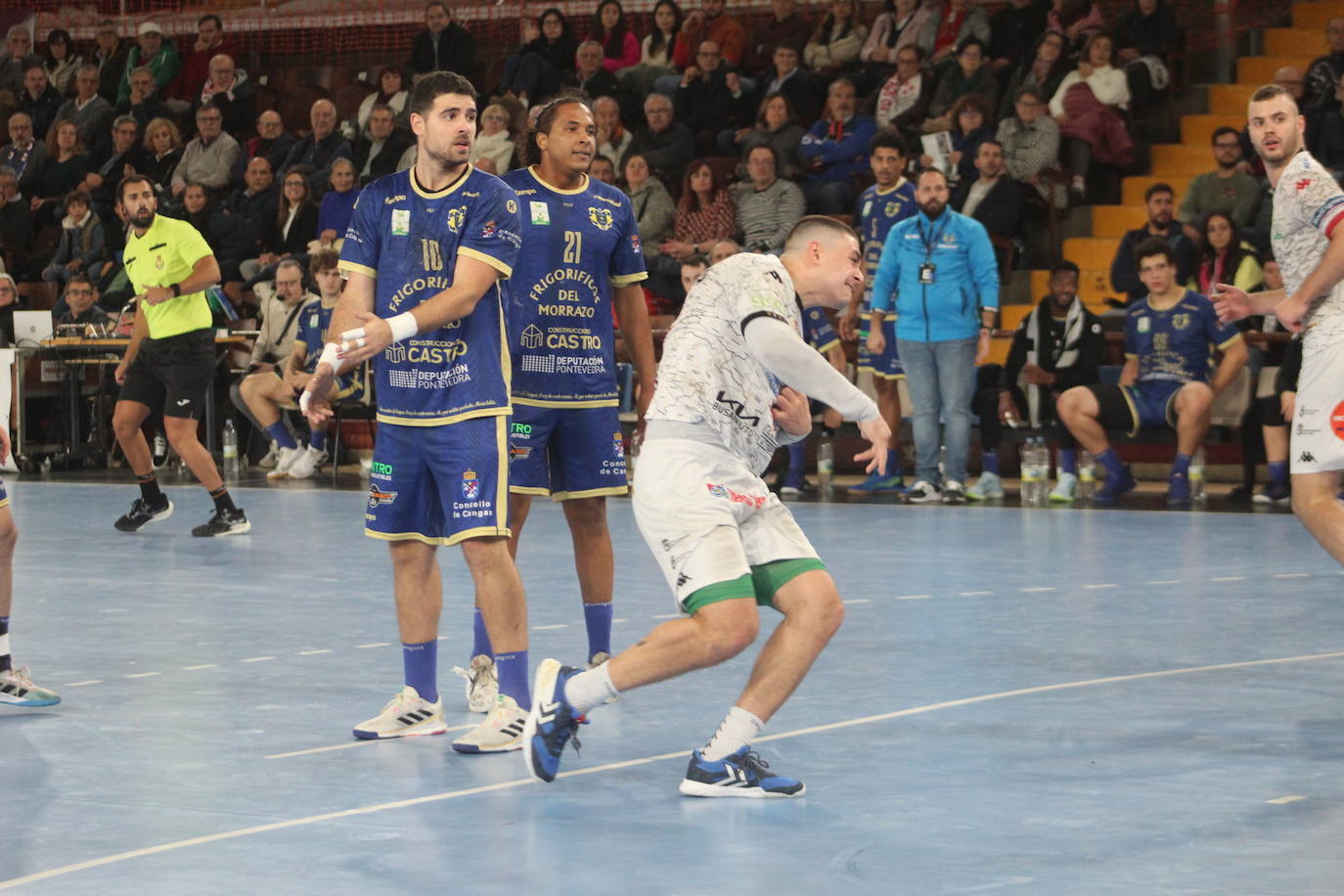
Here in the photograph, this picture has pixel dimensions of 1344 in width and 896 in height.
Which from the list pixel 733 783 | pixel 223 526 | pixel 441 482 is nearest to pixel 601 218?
pixel 441 482

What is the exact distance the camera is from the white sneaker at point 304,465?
15406 millimetres

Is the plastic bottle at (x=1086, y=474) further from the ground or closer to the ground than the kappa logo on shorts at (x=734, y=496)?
closer to the ground

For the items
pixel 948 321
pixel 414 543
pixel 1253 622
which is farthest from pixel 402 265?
pixel 948 321

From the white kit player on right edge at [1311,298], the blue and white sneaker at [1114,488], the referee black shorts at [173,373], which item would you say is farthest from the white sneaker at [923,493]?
the white kit player on right edge at [1311,298]

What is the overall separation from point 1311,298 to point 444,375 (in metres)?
2.96

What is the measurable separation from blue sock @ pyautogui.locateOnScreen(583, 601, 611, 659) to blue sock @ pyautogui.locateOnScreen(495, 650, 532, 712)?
2.63 feet

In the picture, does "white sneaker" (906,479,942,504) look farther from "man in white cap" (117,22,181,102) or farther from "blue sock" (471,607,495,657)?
"man in white cap" (117,22,181,102)

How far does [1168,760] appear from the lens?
5285mm

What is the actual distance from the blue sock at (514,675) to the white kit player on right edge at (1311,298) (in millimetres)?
2632

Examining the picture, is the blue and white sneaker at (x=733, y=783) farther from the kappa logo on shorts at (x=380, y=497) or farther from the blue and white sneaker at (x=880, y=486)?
the blue and white sneaker at (x=880, y=486)

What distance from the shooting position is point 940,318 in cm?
1279

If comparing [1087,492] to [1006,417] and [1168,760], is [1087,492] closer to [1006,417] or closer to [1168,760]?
[1006,417]

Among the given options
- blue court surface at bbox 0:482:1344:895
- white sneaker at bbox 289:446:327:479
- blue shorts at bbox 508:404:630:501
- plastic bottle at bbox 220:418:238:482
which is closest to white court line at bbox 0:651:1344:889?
blue court surface at bbox 0:482:1344:895

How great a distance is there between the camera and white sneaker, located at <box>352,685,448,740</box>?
5.66m
